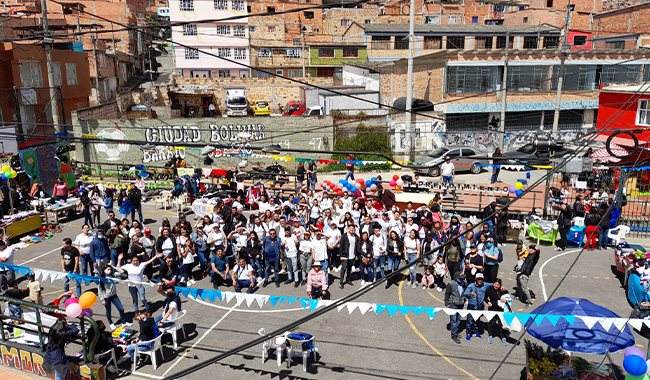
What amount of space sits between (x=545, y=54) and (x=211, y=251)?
109 ft

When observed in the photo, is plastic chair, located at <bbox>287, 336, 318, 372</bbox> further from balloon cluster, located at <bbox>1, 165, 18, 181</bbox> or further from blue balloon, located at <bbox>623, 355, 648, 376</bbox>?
balloon cluster, located at <bbox>1, 165, 18, 181</bbox>

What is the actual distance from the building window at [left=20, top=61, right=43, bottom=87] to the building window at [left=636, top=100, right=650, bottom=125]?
118ft

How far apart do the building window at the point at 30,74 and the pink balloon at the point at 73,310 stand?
28.0m

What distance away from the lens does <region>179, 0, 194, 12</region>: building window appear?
56.6m

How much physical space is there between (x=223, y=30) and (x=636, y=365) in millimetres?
58000

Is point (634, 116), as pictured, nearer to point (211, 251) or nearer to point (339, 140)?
point (339, 140)

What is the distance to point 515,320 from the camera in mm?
10047

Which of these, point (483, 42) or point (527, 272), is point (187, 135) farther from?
point (483, 42)

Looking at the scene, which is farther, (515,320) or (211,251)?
(211,251)

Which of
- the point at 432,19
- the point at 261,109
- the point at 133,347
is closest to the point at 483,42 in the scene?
the point at 432,19

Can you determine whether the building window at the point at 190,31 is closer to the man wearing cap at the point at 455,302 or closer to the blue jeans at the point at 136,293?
the blue jeans at the point at 136,293

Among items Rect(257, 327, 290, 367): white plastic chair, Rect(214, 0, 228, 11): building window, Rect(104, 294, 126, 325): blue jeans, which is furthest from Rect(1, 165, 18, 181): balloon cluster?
Rect(214, 0, 228, 11): building window

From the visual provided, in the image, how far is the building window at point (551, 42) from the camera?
54.2m

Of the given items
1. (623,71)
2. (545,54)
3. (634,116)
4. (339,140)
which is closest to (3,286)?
(339,140)
